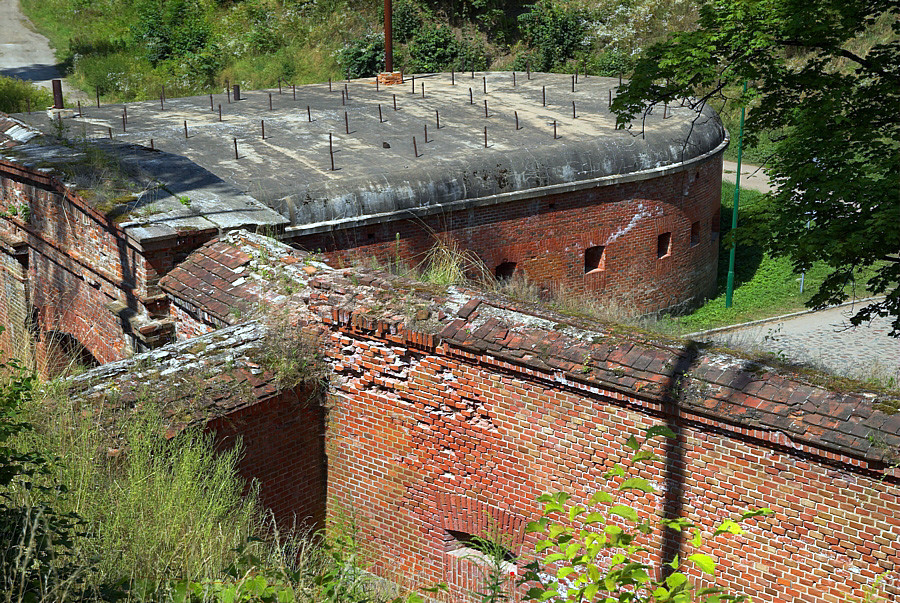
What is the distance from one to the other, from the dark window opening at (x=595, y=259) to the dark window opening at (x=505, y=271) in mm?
1644

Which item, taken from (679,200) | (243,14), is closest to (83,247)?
(679,200)

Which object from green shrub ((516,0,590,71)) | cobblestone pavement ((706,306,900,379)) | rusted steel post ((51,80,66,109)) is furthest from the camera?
green shrub ((516,0,590,71))

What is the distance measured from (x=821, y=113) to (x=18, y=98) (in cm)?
2055

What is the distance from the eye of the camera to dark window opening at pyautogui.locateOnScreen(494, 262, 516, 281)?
1407 centimetres

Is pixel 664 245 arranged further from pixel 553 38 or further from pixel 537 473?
pixel 553 38

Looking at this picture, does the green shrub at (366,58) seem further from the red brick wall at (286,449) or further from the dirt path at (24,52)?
the red brick wall at (286,449)

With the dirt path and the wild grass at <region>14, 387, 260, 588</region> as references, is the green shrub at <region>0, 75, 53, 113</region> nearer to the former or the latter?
the dirt path

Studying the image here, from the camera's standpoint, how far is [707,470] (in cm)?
591

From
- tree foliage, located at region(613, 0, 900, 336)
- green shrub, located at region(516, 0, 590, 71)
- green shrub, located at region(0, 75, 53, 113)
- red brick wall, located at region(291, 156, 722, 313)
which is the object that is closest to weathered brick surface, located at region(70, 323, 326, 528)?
red brick wall, located at region(291, 156, 722, 313)

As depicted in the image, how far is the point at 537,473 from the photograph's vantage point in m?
6.70

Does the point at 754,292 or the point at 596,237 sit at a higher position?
the point at 596,237

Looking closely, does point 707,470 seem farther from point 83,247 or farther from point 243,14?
point 243,14

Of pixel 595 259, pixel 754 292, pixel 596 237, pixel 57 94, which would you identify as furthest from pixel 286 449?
pixel 754 292

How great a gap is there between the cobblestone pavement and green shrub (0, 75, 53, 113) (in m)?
18.2
